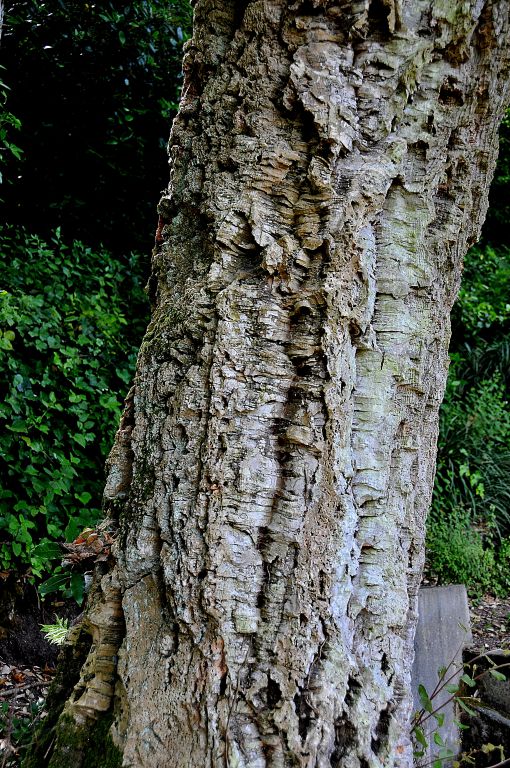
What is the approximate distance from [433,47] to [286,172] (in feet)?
1.74

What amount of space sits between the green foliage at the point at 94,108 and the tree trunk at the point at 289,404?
9.93ft

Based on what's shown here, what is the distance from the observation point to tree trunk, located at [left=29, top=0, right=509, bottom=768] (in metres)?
1.46

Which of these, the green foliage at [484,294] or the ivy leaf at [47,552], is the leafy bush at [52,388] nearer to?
the ivy leaf at [47,552]

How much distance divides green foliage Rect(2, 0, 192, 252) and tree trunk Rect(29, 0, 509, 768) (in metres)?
3.03

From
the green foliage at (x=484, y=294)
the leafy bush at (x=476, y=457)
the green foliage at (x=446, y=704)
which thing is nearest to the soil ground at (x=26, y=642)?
the green foliage at (x=446, y=704)

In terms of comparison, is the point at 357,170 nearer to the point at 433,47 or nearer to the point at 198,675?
the point at 433,47

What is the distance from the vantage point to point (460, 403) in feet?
20.6

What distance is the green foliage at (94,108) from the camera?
4.30 meters

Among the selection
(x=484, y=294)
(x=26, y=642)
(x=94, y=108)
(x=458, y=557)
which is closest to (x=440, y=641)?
(x=458, y=557)

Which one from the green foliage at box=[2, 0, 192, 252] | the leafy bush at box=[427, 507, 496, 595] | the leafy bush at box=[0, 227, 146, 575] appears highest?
the green foliage at box=[2, 0, 192, 252]

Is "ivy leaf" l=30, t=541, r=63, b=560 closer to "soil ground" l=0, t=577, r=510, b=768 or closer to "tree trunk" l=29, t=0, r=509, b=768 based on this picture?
"tree trunk" l=29, t=0, r=509, b=768

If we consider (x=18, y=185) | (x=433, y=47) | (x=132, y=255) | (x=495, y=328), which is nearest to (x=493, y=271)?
(x=495, y=328)

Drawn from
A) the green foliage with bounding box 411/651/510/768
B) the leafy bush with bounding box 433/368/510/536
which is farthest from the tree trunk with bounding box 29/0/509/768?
the leafy bush with bounding box 433/368/510/536

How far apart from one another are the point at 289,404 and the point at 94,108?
3861mm
